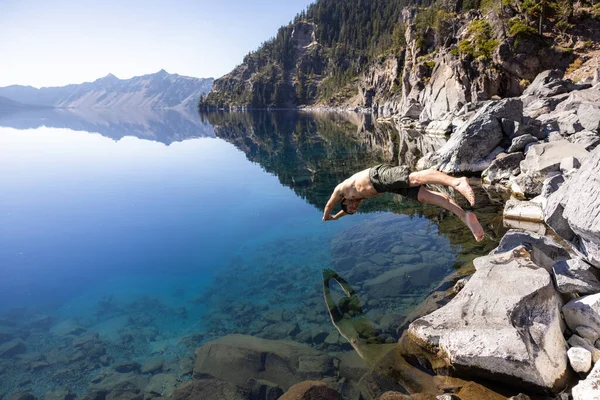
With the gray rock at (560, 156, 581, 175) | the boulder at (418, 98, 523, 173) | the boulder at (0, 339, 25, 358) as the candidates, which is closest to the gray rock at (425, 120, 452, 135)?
the boulder at (418, 98, 523, 173)

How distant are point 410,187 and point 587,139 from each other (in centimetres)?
1571

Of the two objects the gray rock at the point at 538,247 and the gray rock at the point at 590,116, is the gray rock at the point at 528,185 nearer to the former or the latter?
the gray rock at the point at 590,116

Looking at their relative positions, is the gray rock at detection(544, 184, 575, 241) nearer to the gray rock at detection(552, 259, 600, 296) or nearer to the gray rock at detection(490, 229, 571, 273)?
the gray rock at detection(552, 259, 600, 296)

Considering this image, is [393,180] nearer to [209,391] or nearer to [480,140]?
[209,391]

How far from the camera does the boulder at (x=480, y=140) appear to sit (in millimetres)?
22578

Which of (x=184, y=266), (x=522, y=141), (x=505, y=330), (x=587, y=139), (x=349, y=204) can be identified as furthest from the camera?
(x=522, y=141)

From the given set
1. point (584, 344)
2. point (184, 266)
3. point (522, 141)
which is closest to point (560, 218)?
point (584, 344)

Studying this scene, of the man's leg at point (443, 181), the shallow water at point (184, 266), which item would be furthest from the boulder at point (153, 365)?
the man's leg at point (443, 181)

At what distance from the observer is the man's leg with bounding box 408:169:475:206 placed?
693 centimetres

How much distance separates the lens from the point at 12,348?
873 centimetres

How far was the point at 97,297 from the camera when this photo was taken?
36.2 ft

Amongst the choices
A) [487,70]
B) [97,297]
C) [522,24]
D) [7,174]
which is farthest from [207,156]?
[522,24]

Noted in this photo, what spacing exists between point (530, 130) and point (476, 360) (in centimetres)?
2170

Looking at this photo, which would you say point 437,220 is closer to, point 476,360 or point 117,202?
point 476,360
